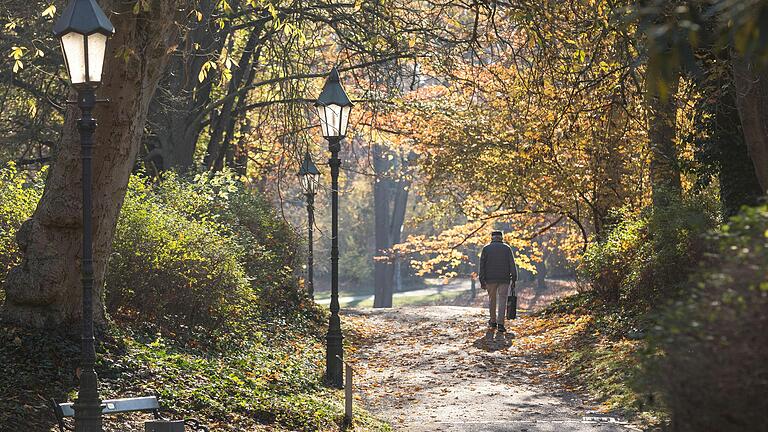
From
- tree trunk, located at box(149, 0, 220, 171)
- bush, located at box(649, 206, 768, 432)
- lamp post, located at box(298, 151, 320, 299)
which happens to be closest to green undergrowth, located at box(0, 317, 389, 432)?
bush, located at box(649, 206, 768, 432)

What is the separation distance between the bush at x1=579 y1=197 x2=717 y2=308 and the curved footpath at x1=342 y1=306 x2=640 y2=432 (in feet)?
6.40

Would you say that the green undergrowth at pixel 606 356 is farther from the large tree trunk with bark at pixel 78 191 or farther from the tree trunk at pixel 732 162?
the large tree trunk with bark at pixel 78 191

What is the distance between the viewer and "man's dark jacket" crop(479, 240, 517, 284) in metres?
18.2

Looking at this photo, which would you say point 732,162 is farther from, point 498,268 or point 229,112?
point 229,112

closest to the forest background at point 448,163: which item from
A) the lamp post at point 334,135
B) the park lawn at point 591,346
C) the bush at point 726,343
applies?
the bush at point 726,343

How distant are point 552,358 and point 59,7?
9080 mm

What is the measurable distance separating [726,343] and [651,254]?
12.0 meters

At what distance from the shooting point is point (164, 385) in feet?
31.2

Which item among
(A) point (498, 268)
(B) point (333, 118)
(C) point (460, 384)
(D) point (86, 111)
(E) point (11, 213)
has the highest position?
(B) point (333, 118)

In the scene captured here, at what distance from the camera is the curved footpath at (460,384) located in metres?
10.4

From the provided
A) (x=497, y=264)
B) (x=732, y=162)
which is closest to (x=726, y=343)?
(x=732, y=162)

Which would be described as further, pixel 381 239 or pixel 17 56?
pixel 381 239

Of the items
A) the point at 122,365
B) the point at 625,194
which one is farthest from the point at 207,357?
the point at 625,194

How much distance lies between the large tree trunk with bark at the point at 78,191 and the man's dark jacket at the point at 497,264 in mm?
9362
